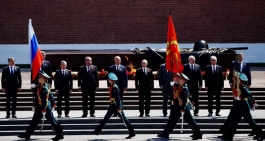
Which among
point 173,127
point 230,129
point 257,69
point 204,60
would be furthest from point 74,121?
point 257,69

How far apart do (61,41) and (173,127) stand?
16411 mm

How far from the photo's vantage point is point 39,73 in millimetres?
13469

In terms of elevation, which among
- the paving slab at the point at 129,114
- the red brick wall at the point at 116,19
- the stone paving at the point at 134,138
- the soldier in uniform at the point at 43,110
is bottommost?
the stone paving at the point at 134,138

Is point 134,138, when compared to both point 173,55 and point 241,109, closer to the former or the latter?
point 173,55

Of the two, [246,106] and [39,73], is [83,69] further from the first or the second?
[246,106]

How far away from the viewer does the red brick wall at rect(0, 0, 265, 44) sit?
28906 mm

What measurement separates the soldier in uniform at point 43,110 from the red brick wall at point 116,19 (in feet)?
51.7

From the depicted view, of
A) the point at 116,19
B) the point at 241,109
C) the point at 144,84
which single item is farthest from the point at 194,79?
the point at 116,19

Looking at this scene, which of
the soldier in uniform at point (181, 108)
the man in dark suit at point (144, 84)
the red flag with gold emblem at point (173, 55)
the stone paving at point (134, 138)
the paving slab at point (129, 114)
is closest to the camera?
the soldier in uniform at point (181, 108)

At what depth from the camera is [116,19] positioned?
95.0 feet

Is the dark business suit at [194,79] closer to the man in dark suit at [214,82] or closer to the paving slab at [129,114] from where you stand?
the man in dark suit at [214,82]

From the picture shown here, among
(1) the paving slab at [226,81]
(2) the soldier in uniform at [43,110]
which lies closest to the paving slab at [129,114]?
(2) the soldier in uniform at [43,110]

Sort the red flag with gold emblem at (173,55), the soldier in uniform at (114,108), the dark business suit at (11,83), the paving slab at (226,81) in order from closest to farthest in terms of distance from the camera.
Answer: the soldier in uniform at (114,108) < the red flag with gold emblem at (173,55) < the dark business suit at (11,83) < the paving slab at (226,81)

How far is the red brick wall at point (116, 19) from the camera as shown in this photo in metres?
28.9
